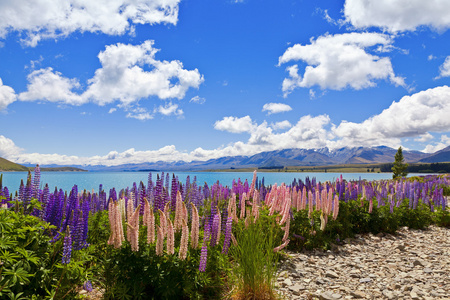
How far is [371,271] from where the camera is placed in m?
7.15

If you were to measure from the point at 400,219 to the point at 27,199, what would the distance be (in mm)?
13502

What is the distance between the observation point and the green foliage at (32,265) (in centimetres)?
349

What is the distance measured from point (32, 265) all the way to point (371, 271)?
7.48 meters

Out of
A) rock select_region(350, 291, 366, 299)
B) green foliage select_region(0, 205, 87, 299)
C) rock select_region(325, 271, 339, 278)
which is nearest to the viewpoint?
green foliage select_region(0, 205, 87, 299)

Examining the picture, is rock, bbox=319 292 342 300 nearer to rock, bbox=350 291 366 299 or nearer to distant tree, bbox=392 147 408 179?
rock, bbox=350 291 366 299

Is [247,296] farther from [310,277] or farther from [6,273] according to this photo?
[6,273]

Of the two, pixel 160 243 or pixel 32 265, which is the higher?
pixel 160 243

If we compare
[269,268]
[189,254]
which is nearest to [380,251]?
[269,268]

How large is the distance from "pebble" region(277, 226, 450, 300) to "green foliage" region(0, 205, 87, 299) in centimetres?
363

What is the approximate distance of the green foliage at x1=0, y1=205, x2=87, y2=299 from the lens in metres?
3.49

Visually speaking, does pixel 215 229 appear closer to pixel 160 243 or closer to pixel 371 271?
pixel 160 243

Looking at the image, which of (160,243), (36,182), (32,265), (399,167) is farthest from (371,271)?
(399,167)

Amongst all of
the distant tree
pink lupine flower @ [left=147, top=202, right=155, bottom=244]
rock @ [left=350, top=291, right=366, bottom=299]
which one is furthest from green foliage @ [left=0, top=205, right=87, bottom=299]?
the distant tree

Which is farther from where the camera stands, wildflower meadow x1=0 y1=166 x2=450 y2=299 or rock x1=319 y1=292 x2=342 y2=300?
rock x1=319 y1=292 x2=342 y2=300
